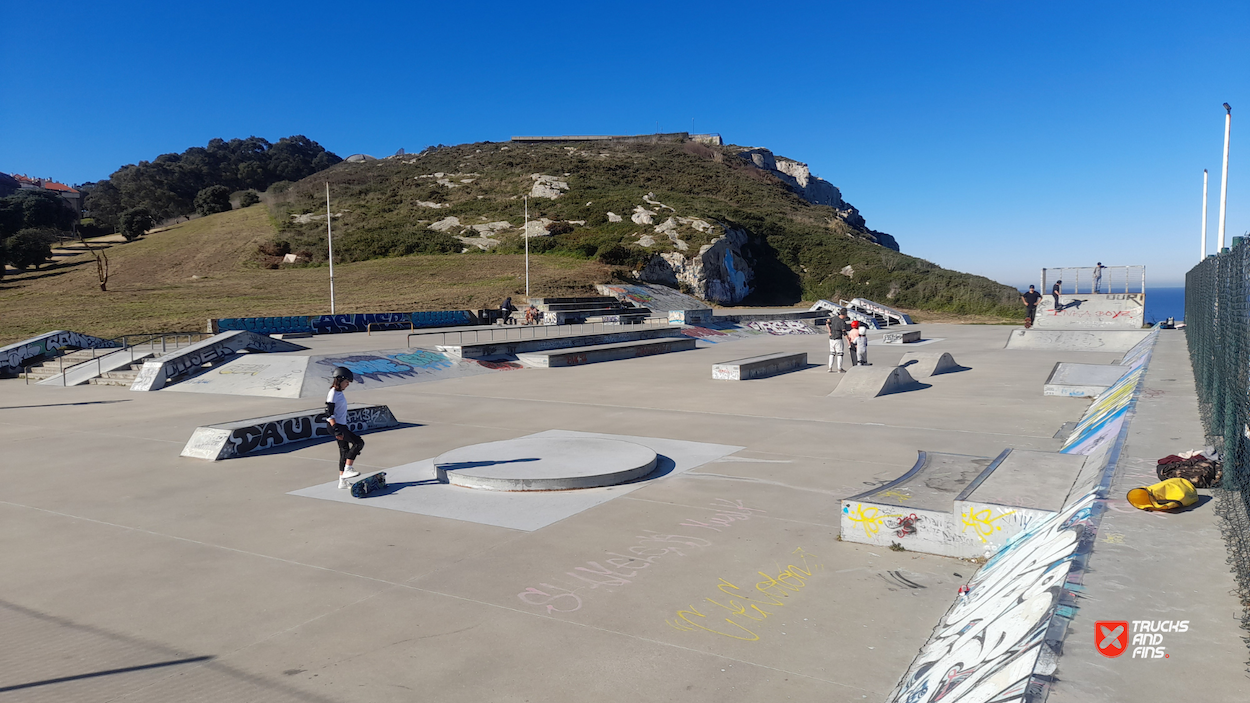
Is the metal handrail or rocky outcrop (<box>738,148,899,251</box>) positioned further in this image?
rocky outcrop (<box>738,148,899,251</box>)

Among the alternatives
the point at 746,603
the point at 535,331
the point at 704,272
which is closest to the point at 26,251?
the point at 535,331

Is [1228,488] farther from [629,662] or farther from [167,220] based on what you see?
[167,220]

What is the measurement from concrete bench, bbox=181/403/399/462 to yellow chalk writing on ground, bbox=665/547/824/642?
602cm

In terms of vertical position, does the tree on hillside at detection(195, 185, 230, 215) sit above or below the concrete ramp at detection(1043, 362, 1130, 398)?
above

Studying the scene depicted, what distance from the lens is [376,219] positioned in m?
71.6

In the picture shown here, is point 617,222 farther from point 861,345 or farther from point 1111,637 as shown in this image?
point 1111,637

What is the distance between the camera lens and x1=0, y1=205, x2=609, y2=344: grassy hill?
Result: 31734 millimetres

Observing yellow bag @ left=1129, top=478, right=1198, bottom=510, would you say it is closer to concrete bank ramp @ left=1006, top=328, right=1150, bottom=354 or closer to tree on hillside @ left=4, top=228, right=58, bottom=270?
concrete bank ramp @ left=1006, top=328, right=1150, bottom=354

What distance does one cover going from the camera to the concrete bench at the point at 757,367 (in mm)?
17922

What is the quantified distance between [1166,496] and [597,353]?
1920 cm

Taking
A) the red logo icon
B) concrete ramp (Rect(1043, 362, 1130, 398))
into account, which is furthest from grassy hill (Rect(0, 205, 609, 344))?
the red logo icon

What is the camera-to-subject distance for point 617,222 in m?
62.4

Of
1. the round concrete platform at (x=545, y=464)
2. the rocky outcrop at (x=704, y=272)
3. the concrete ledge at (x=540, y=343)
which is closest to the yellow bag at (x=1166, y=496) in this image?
the round concrete platform at (x=545, y=464)

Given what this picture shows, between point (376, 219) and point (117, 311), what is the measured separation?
40.2 metres
